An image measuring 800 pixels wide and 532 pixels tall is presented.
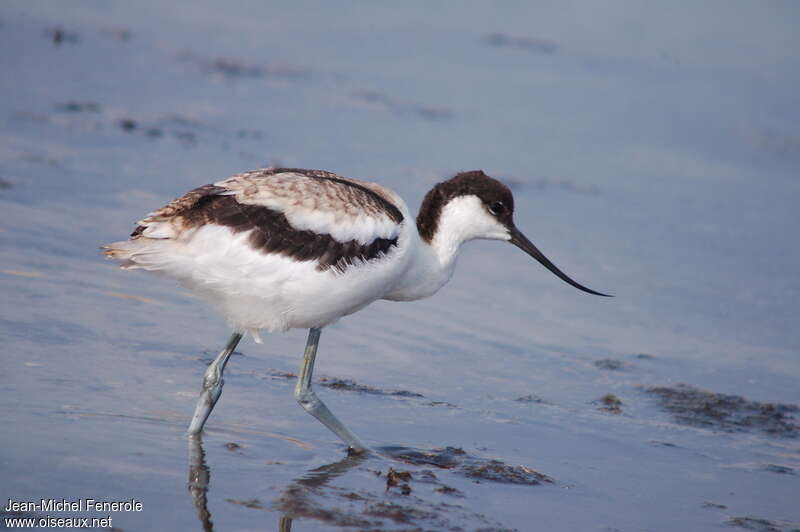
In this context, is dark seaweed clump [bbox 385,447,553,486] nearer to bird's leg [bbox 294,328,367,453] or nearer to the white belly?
bird's leg [bbox 294,328,367,453]

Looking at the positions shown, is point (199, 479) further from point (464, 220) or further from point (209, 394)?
point (464, 220)

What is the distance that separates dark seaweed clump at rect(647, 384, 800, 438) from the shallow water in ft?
0.06

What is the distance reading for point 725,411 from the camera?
6.51 m

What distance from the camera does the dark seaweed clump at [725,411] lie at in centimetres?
632

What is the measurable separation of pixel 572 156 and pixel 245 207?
6.27 meters

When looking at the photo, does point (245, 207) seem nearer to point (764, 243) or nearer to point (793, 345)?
point (793, 345)

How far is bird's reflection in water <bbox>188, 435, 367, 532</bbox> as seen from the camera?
448 centimetres

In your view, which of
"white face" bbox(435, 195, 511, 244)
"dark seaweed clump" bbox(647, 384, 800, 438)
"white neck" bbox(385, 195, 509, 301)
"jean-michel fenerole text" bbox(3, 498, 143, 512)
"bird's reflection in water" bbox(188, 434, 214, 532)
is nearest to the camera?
"jean-michel fenerole text" bbox(3, 498, 143, 512)

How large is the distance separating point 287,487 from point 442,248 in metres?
1.53

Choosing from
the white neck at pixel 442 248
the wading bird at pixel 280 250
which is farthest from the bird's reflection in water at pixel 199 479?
the white neck at pixel 442 248

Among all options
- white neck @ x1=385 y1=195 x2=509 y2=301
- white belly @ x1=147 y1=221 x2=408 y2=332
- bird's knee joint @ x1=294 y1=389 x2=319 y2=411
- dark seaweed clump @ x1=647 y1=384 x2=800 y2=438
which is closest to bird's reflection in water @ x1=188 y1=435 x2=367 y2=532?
bird's knee joint @ x1=294 y1=389 x2=319 y2=411

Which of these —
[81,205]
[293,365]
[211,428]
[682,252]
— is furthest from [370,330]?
[682,252]

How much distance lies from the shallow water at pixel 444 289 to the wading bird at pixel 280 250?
568 mm

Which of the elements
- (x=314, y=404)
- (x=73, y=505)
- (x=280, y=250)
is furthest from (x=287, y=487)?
(x=280, y=250)
